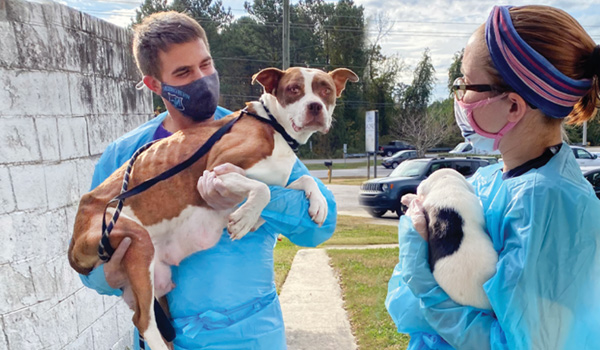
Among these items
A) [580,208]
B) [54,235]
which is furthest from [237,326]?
[54,235]

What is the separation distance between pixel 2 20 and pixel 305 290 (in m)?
5.11

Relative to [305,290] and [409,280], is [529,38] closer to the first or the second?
[409,280]

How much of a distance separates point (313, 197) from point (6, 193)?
1974 mm

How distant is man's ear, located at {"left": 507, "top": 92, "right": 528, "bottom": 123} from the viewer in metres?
1.64

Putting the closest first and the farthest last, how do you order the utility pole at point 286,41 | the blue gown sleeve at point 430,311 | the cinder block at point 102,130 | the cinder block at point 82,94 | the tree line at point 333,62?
the blue gown sleeve at point 430,311 → the cinder block at point 82,94 → the cinder block at point 102,130 → the utility pole at point 286,41 → the tree line at point 333,62

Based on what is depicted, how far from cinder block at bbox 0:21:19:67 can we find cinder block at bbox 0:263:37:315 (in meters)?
1.27

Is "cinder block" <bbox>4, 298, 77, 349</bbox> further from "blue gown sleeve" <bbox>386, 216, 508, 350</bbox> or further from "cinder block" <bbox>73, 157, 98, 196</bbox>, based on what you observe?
"blue gown sleeve" <bbox>386, 216, 508, 350</bbox>

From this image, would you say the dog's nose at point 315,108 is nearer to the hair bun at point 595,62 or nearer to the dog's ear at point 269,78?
the dog's ear at point 269,78

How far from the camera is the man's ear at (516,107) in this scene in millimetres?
1640

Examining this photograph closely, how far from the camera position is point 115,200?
1.96 meters

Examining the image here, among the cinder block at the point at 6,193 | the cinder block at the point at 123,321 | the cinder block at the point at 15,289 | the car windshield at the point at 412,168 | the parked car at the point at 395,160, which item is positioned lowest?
the parked car at the point at 395,160

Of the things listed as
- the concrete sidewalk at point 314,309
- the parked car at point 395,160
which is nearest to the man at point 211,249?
the concrete sidewalk at point 314,309

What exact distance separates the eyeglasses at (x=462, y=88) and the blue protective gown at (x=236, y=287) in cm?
83

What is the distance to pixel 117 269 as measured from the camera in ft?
6.40
